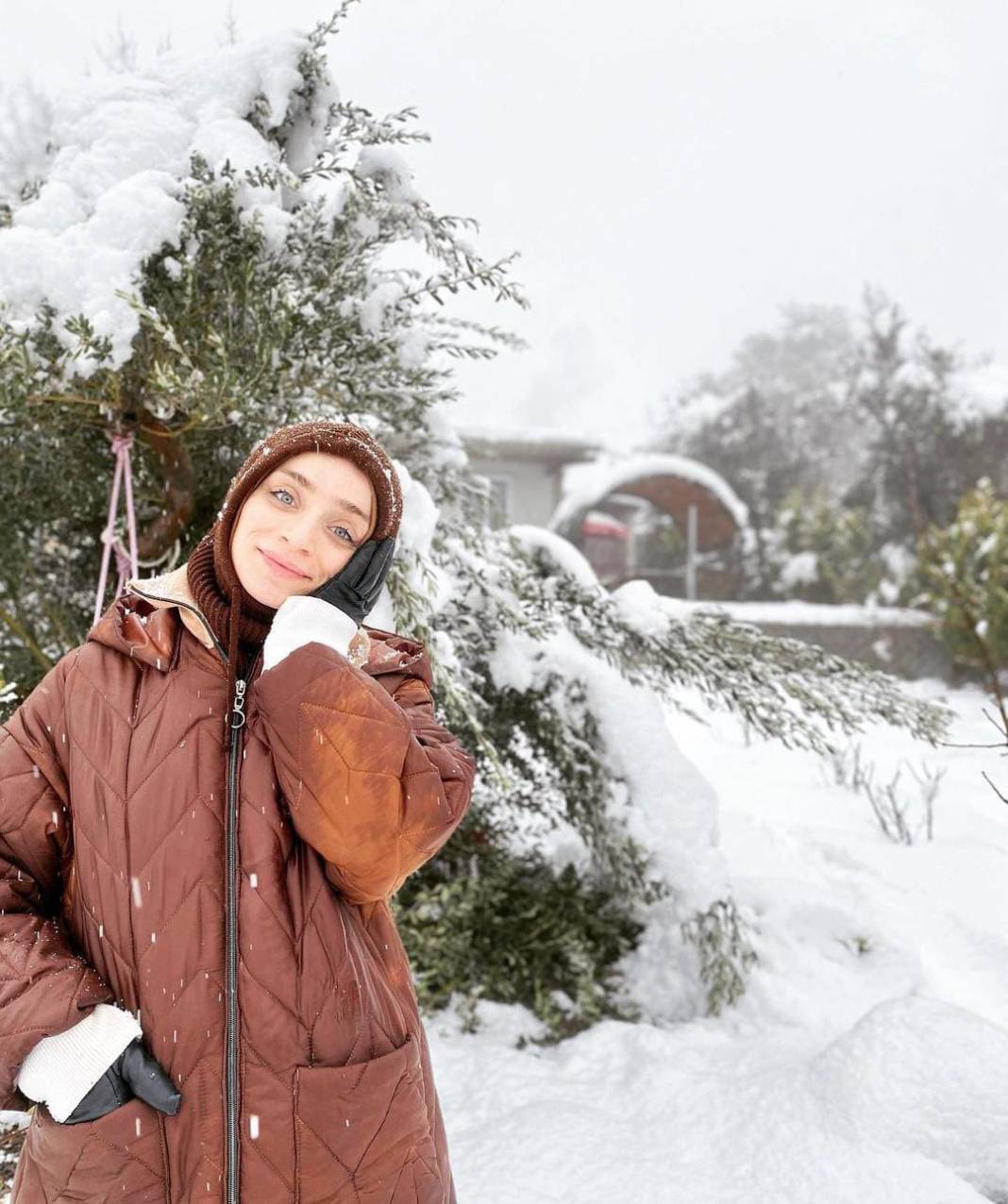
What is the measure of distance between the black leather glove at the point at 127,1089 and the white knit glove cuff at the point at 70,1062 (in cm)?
1

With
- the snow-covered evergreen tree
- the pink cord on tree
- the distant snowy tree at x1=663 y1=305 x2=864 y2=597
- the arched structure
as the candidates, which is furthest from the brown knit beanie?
the distant snowy tree at x1=663 y1=305 x2=864 y2=597

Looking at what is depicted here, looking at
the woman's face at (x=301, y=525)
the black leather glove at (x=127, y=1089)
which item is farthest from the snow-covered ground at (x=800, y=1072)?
the woman's face at (x=301, y=525)

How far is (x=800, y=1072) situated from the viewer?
2.56 m

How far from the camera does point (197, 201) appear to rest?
86.4 inches

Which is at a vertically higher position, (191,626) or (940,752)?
(191,626)

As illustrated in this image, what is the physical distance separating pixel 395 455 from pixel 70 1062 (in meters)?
2.27

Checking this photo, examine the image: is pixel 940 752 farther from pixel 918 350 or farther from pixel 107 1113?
pixel 918 350

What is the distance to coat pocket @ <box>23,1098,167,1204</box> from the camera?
1082 millimetres

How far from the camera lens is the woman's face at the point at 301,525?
131 centimetres

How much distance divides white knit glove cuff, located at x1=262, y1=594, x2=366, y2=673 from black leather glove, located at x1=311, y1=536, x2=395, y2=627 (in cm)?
6

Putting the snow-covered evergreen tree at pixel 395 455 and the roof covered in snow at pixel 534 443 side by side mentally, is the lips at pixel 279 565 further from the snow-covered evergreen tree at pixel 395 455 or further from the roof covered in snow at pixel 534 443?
the roof covered in snow at pixel 534 443

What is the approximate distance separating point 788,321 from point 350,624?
44.2m

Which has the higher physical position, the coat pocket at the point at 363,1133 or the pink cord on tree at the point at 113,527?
the pink cord on tree at the point at 113,527

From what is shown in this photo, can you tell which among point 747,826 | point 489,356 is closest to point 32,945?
point 489,356
